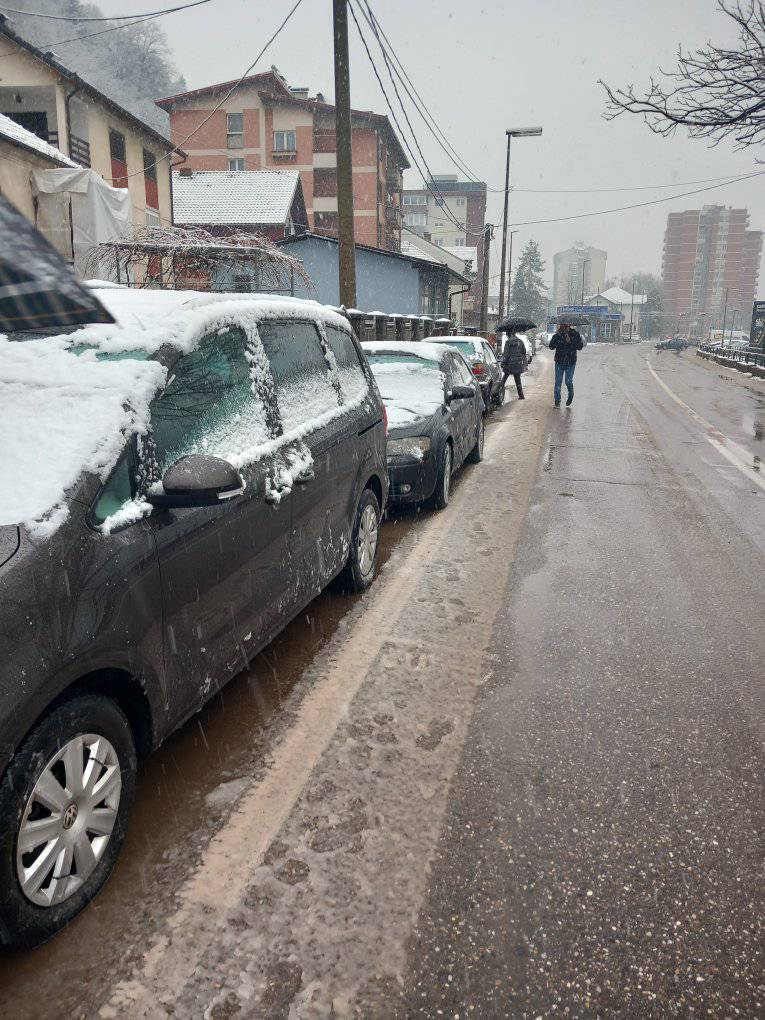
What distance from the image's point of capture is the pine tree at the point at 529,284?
112250 millimetres

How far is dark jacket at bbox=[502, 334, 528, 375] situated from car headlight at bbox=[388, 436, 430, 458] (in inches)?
470

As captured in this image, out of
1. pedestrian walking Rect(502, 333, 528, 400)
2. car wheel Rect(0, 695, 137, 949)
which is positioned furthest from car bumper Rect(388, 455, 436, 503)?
pedestrian walking Rect(502, 333, 528, 400)

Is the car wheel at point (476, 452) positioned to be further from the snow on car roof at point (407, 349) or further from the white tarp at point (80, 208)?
the white tarp at point (80, 208)

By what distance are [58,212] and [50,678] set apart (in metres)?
17.3

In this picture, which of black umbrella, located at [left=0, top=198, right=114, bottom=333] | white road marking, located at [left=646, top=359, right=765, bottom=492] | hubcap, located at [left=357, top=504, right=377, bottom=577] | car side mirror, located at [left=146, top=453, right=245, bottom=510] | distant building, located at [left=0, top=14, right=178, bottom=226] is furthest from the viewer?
distant building, located at [left=0, top=14, right=178, bottom=226]

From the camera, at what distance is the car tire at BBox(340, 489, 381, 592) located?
4.62m

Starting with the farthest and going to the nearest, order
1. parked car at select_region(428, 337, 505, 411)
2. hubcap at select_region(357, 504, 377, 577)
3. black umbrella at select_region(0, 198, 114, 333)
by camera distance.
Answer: parked car at select_region(428, 337, 505, 411) → hubcap at select_region(357, 504, 377, 577) → black umbrella at select_region(0, 198, 114, 333)

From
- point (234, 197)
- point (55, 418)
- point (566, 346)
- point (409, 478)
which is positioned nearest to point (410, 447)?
point (409, 478)

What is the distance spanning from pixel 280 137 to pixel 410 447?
4994 cm

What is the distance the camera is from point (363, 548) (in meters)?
4.82

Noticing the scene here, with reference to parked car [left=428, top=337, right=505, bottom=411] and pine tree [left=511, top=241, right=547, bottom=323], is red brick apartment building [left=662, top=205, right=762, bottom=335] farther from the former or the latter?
parked car [left=428, top=337, right=505, bottom=411]

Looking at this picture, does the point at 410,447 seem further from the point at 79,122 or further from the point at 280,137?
the point at 280,137

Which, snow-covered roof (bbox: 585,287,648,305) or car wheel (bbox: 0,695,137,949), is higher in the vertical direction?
snow-covered roof (bbox: 585,287,648,305)

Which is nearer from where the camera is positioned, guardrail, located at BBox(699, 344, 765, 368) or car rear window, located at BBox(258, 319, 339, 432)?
car rear window, located at BBox(258, 319, 339, 432)
